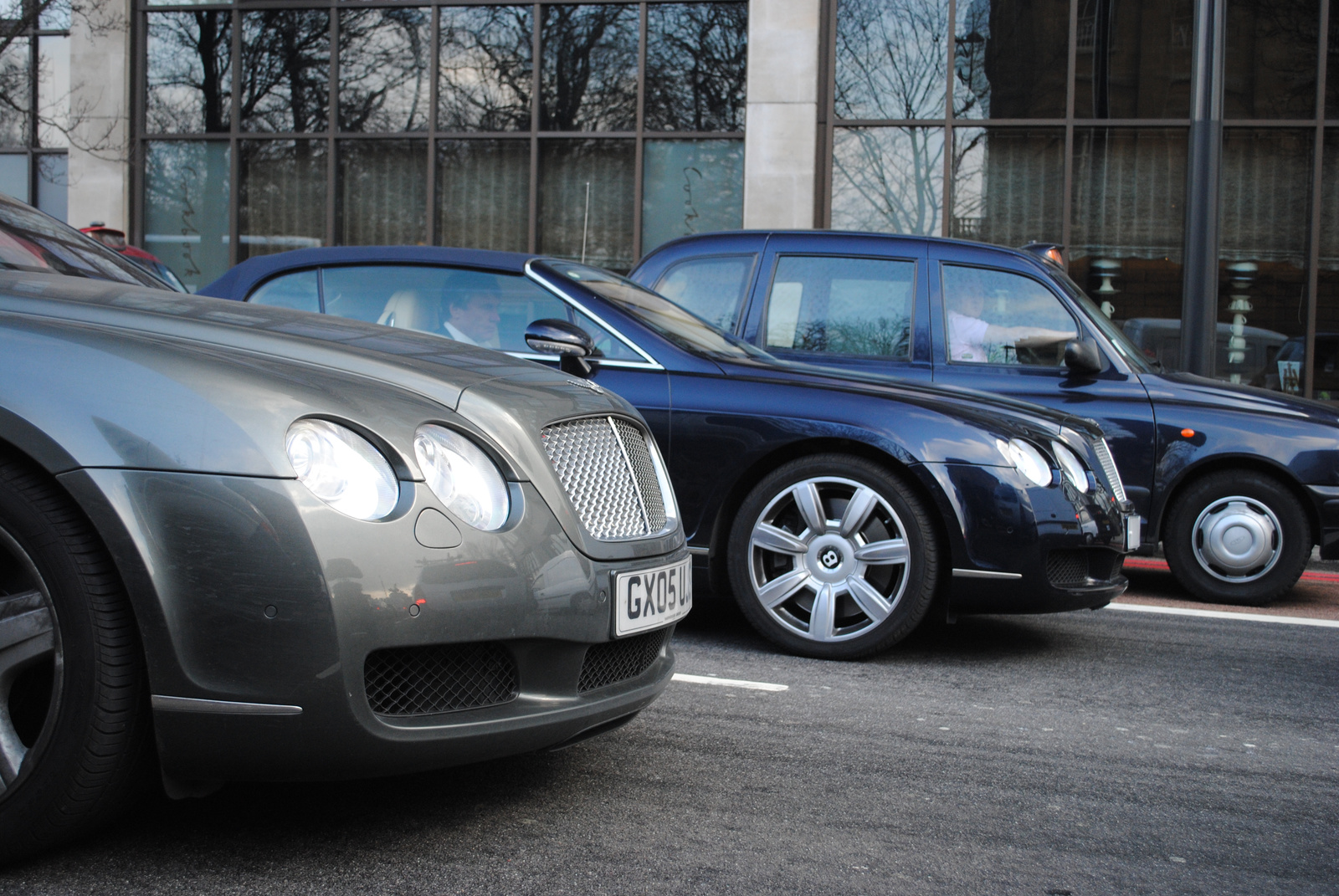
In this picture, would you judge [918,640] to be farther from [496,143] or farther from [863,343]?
[496,143]

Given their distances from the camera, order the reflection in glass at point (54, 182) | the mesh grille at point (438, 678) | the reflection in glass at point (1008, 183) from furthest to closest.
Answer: the reflection in glass at point (54, 182) < the reflection in glass at point (1008, 183) < the mesh grille at point (438, 678)

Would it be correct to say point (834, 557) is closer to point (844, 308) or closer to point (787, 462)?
point (787, 462)

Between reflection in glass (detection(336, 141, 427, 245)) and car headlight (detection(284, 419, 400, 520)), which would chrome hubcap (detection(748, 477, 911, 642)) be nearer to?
car headlight (detection(284, 419, 400, 520))

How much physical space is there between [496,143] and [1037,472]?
1071 cm

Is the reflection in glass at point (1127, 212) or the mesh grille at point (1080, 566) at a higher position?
the reflection in glass at point (1127, 212)

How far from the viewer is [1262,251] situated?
12594 millimetres

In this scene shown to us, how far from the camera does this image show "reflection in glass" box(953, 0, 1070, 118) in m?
12.8

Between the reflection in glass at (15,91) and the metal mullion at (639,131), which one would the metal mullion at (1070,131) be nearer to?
the metal mullion at (639,131)

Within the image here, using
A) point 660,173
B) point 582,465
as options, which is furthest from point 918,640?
point 660,173

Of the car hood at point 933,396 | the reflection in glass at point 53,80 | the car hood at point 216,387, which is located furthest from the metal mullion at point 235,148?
the car hood at point 216,387

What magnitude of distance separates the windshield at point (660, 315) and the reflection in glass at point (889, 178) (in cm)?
805

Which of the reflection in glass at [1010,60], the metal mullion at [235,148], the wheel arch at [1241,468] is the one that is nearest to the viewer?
the wheel arch at [1241,468]

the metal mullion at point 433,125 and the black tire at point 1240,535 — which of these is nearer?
the black tire at point 1240,535

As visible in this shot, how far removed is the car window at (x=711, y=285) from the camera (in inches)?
252
